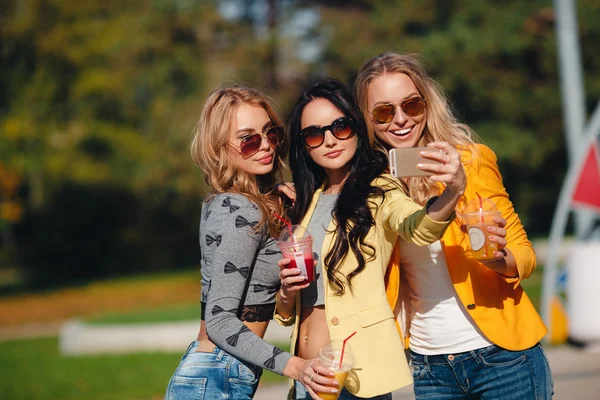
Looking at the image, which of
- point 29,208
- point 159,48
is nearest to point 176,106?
point 159,48

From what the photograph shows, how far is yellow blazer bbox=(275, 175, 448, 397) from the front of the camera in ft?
8.96

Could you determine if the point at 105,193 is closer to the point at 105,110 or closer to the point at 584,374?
the point at 105,110

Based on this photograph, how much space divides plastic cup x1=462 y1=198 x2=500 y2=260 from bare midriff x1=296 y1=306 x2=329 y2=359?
67cm

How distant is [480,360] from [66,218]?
28902 mm

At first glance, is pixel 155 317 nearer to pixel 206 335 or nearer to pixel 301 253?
pixel 206 335

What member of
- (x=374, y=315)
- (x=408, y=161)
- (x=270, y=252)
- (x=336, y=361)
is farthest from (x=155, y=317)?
(x=408, y=161)

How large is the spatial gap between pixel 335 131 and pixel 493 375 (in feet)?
3.85

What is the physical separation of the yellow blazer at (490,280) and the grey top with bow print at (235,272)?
538mm

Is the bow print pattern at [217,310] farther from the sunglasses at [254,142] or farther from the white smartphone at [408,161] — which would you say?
the white smartphone at [408,161]

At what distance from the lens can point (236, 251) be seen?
110 inches

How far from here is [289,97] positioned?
19688 mm

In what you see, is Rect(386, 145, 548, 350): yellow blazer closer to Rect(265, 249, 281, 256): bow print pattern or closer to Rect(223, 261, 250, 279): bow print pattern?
Rect(265, 249, 281, 256): bow print pattern

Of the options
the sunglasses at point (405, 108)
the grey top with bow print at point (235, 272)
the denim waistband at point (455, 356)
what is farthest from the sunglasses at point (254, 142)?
the denim waistband at point (455, 356)

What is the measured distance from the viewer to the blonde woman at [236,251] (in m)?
2.76
